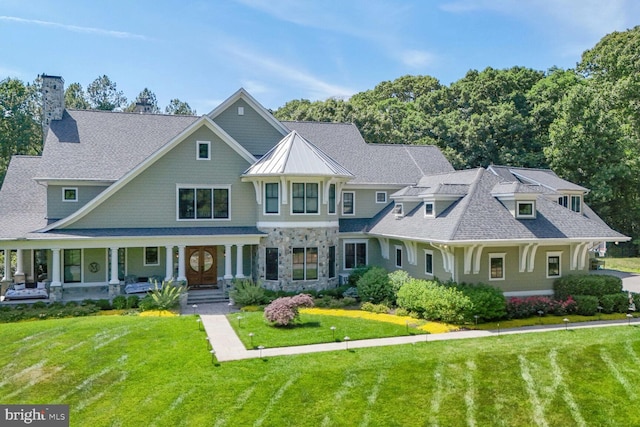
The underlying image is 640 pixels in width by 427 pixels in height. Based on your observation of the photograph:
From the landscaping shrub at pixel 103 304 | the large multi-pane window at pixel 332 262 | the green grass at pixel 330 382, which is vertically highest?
the large multi-pane window at pixel 332 262

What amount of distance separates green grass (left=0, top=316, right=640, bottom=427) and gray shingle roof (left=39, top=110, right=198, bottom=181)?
9483 millimetres

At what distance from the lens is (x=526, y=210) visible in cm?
1959

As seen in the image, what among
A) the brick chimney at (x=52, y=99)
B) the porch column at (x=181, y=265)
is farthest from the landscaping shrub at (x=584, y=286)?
the brick chimney at (x=52, y=99)

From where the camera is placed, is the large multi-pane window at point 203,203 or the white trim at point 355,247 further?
the white trim at point 355,247

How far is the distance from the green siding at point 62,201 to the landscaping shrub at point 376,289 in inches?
515

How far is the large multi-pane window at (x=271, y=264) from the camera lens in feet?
71.9

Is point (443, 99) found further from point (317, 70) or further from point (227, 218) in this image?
point (227, 218)

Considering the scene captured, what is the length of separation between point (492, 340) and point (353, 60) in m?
18.5

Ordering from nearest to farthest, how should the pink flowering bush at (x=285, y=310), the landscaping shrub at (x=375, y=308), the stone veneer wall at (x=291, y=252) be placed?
the pink flowering bush at (x=285, y=310), the landscaping shrub at (x=375, y=308), the stone veneer wall at (x=291, y=252)

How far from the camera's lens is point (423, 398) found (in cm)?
1117

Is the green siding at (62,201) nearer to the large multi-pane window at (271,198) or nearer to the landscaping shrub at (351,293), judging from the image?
the large multi-pane window at (271,198)

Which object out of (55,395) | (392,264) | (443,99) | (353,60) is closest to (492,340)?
(392,264)

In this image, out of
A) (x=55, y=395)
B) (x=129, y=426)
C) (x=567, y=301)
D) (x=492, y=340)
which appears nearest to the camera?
(x=129, y=426)

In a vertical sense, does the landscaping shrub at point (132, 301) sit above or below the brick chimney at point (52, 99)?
below
